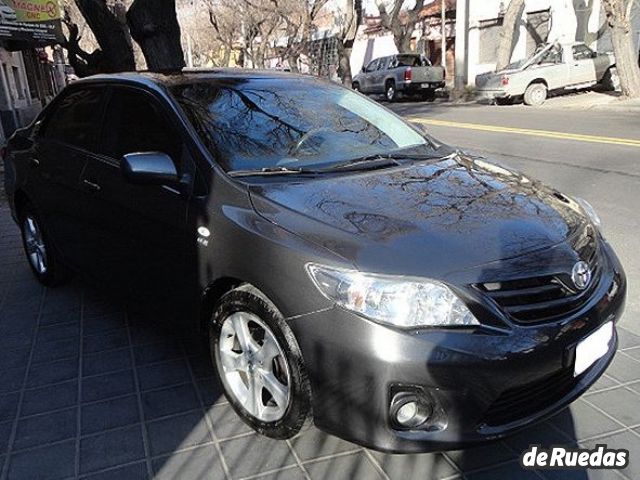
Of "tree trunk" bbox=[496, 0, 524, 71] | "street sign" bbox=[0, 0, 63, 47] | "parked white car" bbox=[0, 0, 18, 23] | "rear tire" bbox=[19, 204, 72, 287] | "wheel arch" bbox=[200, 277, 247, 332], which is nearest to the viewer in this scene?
"wheel arch" bbox=[200, 277, 247, 332]

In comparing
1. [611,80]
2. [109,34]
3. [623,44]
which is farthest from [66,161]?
[611,80]

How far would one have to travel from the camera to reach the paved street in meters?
2.62

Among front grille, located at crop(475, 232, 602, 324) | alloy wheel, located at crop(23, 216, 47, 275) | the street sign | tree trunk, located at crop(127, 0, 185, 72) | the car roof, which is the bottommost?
alloy wheel, located at crop(23, 216, 47, 275)

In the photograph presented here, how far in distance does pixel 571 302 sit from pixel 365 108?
6.67 ft

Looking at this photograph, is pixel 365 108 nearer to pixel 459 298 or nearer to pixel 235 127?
pixel 235 127

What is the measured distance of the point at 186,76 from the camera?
377 cm

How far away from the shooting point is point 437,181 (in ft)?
9.88

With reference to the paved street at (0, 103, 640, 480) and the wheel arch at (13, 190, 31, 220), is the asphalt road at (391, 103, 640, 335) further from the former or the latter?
the wheel arch at (13, 190, 31, 220)

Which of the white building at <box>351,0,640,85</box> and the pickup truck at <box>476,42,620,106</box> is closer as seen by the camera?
the pickup truck at <box>476,42,620,106</box>

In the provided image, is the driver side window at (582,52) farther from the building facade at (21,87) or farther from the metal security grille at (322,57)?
the metal security grille at (322,57)

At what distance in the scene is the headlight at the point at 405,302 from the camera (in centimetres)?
223

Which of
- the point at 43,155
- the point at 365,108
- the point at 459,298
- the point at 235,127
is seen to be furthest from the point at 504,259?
the point at 43,155

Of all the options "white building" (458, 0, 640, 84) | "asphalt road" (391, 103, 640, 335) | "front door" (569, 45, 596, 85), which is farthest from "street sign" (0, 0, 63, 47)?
"front door" (569, 45, 596, 85)

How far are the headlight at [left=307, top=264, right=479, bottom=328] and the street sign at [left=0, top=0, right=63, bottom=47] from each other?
62.1ft
